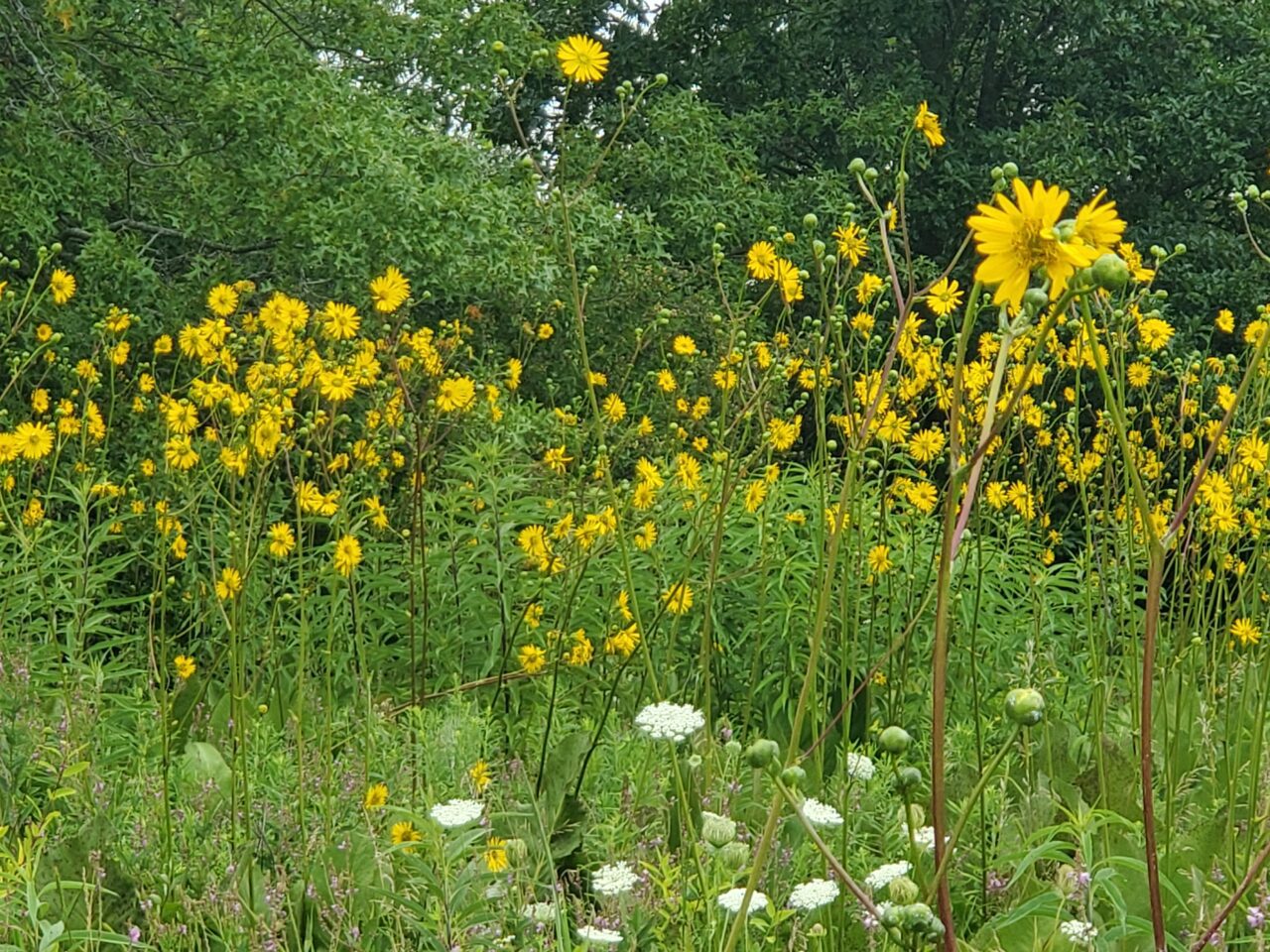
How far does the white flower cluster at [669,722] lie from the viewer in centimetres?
146

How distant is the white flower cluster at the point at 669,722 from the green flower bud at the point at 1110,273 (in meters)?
0.71

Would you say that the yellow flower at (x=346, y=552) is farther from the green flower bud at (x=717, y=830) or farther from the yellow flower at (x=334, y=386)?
the green flower bud at (x=717, y=830)

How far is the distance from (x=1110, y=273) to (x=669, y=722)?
74 cm

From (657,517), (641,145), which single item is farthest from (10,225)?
(641,145)

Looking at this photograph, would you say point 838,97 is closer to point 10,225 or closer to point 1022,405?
point 10,225

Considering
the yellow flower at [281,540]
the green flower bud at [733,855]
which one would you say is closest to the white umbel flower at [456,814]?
the green flower bud at [733,855]

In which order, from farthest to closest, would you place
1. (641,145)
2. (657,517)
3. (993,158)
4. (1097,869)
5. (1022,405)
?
(993,158), (641,145), (657,517), (1022,405), (1097,869)

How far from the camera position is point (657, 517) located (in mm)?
4027

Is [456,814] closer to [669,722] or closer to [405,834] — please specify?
[669,722]

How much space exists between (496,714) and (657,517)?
109cm

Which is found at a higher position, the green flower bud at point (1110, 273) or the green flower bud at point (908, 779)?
the green flower bud at point (1110, 273)

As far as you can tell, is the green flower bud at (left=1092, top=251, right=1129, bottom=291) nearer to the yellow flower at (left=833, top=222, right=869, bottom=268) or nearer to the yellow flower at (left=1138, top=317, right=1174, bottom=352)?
the yellow flower at (left=833, top=222, right=869, bottom=268)

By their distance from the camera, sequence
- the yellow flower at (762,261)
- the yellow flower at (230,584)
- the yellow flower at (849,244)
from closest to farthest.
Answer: the yellow flower at (230,584) → the yellow flower at (849,244) → the yellow flower at (762,261)

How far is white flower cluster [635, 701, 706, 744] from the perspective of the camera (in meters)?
1.46
